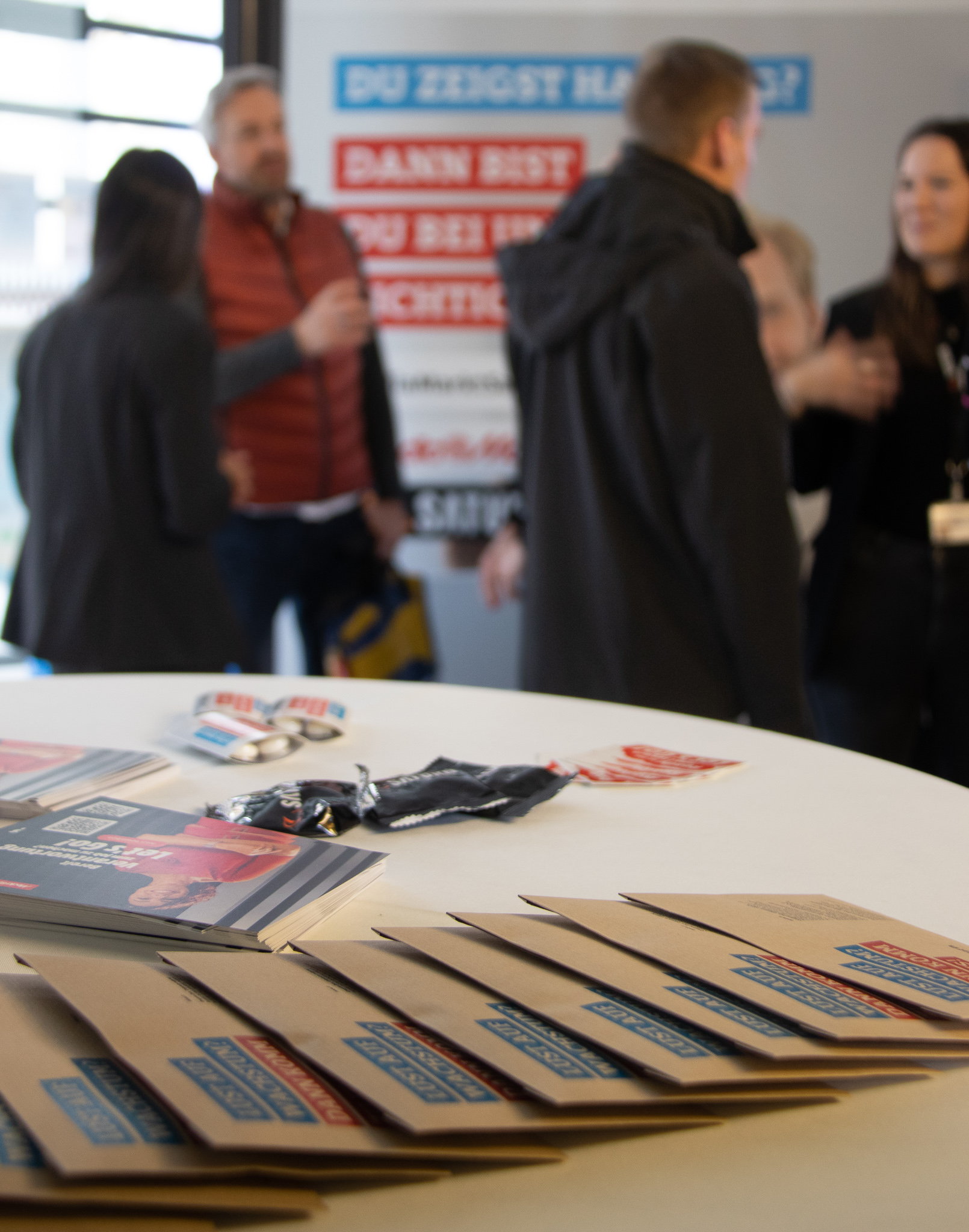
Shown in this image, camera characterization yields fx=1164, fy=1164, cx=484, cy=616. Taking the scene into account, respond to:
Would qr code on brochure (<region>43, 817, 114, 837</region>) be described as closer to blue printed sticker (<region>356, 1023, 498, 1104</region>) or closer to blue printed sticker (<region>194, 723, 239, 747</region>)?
blue printed sticker (<region>194, 723, 239, 747</region>)

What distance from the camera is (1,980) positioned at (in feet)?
1.97

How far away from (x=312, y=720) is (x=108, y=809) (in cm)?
35

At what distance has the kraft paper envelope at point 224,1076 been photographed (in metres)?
0.46

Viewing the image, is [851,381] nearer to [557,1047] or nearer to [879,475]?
[879,475]

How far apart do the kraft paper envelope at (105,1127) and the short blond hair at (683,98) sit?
1811 mm

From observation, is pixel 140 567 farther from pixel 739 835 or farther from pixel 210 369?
pixel 739 835

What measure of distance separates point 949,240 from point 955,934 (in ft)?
6.59

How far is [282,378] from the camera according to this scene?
119 inches

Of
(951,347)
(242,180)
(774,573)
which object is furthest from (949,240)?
(242,180)

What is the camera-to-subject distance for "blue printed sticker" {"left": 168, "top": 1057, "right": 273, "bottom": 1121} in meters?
0.47

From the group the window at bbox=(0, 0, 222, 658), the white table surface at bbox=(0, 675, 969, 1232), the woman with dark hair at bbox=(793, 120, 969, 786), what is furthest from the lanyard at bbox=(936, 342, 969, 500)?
the window at bbox=(0, 0, 222, 658)

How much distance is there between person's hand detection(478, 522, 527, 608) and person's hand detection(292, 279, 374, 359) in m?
0.74

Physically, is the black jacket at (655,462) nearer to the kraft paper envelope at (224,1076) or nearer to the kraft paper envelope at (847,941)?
the kraft paper envelope at (847,941)

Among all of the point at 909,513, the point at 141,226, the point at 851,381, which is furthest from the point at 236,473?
the point at 909,513
